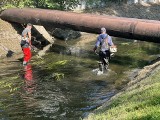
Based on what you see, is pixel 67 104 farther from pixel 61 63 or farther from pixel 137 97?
pixel 61 63

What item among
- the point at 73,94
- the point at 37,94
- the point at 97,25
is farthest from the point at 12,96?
the point at 97,25

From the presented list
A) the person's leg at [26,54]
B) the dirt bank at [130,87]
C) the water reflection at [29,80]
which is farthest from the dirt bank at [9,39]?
the dirt bank at [130,87]

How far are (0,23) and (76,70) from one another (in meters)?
9.61

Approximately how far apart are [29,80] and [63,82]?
1562 mm

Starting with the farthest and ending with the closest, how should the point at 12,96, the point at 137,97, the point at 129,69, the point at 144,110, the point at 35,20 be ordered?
the point at 35,20 < the point at 129,69 < the point at 12,96 < the point at 137,97 < the point at 144,110

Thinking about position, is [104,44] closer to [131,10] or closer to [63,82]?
[63,82]

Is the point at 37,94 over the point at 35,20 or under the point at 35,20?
under

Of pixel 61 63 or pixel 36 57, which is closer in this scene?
pixel 61 63

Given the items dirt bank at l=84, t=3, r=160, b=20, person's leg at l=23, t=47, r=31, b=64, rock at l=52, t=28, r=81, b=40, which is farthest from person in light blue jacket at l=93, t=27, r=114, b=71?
dirt bank at l=84, t=3, r=160, b=20

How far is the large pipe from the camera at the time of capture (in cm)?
1641

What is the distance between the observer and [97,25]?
18188 millimetres

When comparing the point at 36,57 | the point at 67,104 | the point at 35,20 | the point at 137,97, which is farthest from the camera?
the point at 35,20

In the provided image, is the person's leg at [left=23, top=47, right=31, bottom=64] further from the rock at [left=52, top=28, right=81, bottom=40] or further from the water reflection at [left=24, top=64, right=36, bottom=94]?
the rock at [left=52, top=28, right=81, bottom=40]

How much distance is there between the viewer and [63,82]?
14438 millimetres
